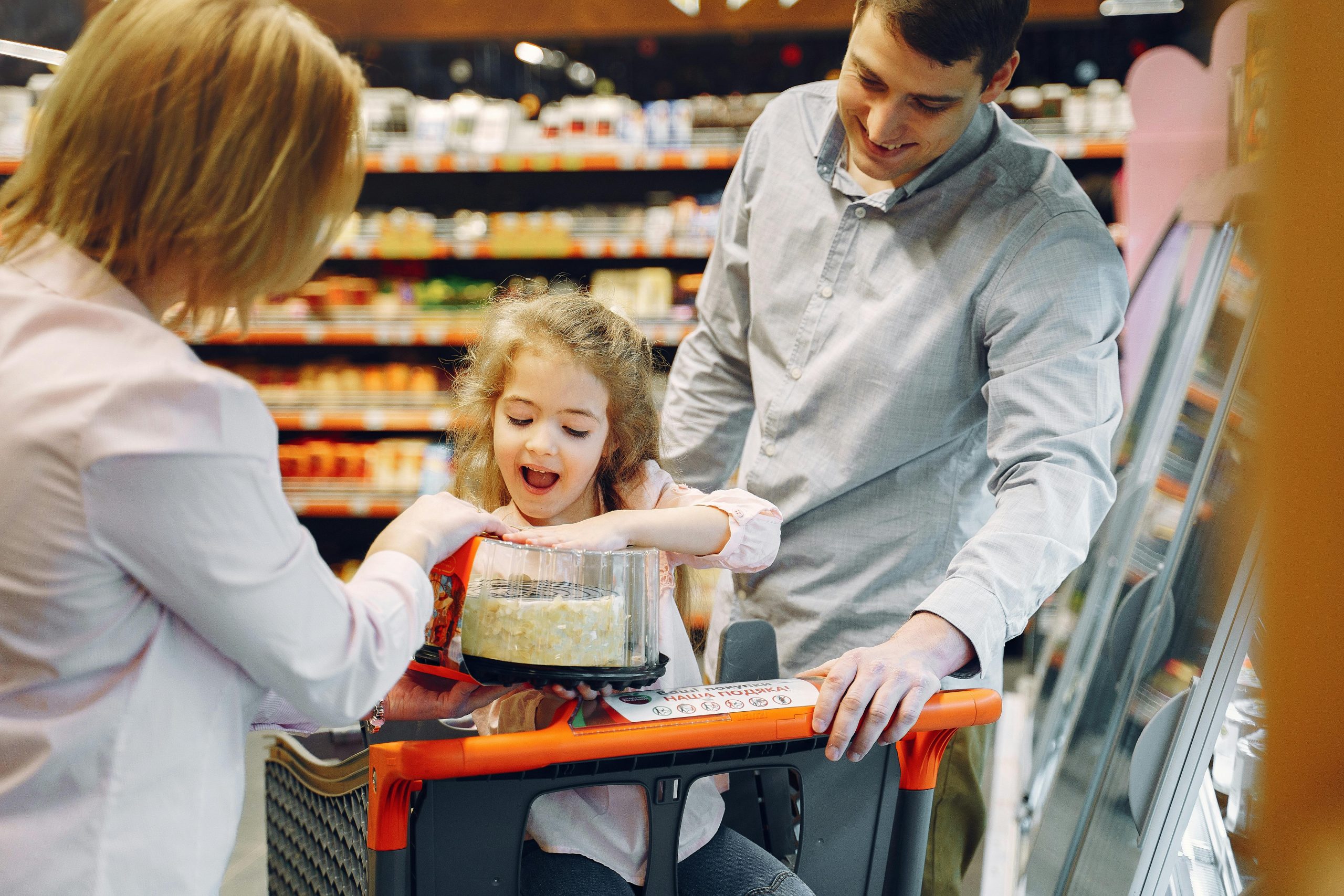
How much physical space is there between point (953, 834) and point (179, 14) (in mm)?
1657

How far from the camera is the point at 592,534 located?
1.44 metres

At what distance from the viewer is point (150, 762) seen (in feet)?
2.86

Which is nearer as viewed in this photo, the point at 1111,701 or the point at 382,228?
the point at 1111,701

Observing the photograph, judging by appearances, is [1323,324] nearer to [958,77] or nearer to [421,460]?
[958,77]

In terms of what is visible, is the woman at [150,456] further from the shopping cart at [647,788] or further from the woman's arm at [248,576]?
the shopping cart at [647,788]

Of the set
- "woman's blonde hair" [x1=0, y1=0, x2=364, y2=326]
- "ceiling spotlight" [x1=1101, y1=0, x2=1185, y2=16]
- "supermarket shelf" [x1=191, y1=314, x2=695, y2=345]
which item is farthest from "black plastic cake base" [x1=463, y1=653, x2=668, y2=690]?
"ceiling spotlight" [x1=1101, y1=0, x2=1185, y2=16]

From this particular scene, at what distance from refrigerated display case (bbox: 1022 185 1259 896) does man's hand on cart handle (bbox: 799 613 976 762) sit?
396 millimetres

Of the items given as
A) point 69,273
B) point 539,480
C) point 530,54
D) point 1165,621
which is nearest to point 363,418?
point 530,54

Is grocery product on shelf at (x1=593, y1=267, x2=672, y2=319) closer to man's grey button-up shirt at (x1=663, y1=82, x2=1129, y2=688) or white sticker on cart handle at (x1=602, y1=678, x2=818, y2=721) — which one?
man's grey button-up shirt at (x1=663, y1=82, x2=1129, y2=688)

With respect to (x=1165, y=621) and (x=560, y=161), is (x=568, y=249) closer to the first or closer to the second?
(x=560, y=161)

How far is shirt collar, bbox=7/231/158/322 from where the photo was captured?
34.0 inches

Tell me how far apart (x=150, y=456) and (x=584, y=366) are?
0.87m

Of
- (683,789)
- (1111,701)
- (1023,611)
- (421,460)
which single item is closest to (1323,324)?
(683,789)

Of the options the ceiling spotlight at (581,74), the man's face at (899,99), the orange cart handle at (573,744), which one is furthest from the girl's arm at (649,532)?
the ceiling spotlight at (581,74)
